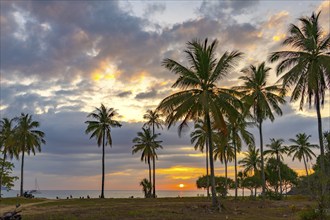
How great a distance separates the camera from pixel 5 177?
6594cm

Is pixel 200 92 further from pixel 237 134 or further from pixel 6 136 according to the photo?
pixel 6 136

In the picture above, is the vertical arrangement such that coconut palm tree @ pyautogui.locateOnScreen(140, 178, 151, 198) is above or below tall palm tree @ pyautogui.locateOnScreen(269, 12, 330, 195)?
below

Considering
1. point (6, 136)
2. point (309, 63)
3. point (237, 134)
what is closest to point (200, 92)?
point (309, 63)

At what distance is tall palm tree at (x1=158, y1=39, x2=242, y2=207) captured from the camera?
3127 centimetres

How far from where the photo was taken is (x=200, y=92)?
32438 mm

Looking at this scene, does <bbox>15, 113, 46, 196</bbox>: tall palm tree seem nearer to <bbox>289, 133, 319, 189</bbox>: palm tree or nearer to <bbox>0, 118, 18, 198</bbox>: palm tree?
<bbox>0, 118, 18, 198</bbox>: palm tree

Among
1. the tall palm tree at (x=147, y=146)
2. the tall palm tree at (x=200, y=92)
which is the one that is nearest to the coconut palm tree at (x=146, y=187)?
the tall palm tree at (x=147, y=146)

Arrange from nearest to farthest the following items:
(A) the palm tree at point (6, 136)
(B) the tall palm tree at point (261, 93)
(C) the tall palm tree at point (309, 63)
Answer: (C) the tall palm tree at point (309, 63) → (B) the tall palm tree at point (261, 93) → (A) the palm tree at point (6, 136)

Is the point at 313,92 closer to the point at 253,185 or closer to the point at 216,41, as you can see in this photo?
the point at 216,41

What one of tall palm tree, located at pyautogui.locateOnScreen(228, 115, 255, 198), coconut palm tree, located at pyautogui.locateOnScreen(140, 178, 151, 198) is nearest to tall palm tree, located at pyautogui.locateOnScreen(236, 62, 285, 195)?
Result: tall palm tree, located at pyautogui.locateOnScreen(228, 115, 255, 198)

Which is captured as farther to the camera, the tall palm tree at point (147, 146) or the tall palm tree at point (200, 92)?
the tall palm tree at point (147, 146)

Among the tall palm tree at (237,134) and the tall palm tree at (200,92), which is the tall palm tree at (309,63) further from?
the tall palm tree at (237,134)

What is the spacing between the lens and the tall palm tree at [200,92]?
103ft

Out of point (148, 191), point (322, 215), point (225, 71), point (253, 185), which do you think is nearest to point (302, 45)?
point (225, 71)
